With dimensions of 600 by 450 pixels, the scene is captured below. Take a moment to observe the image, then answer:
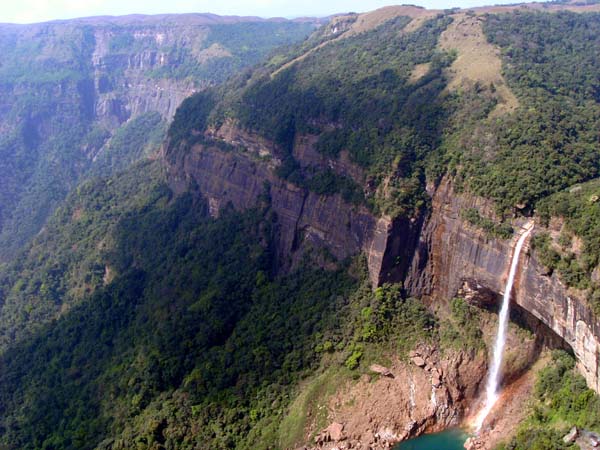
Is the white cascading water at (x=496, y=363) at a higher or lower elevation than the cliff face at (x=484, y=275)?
lower

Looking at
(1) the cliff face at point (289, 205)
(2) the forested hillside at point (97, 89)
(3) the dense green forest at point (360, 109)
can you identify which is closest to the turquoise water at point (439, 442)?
(1) the cliff face at point (289, 205)

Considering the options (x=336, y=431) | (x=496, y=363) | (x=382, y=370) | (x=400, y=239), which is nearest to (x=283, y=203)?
(x=400, y=239)

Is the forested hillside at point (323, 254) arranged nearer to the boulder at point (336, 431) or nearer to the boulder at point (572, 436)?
the boulder at point (336, 431)

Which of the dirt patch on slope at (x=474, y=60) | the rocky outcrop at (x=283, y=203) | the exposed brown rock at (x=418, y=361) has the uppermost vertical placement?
the dirt patch on slope at (x=474, y=60)

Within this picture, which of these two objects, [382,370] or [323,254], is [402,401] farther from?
[323,254]

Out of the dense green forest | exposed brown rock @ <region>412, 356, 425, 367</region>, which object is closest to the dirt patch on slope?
the dense green forest
